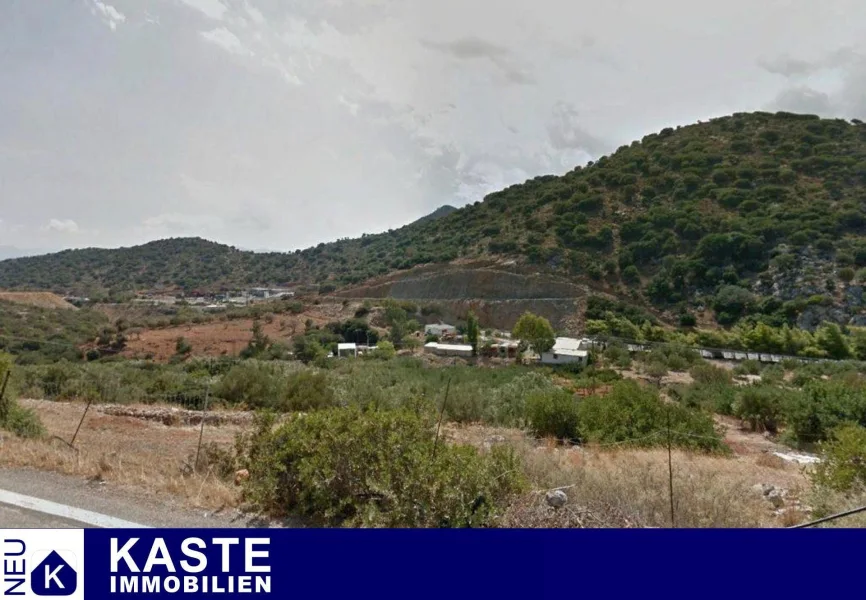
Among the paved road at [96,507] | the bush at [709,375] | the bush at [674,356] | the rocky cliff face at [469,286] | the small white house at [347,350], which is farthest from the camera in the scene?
the rocky cliff face at [469,286]

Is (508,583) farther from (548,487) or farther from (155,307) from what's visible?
(155,307)

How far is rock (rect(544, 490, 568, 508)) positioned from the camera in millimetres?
4453

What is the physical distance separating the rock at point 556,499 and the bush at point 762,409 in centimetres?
1509

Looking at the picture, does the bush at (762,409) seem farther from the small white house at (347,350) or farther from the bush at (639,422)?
the small white house at (347,350)

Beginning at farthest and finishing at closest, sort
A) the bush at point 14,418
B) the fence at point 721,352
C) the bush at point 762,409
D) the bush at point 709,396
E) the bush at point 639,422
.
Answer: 1. the fence at point 721,352
2. the bush at point 709,396
3. the bush at point 762,409
4. the bush at point 639,422
5. the bush at point 14,418

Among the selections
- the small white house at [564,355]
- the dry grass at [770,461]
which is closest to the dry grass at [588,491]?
the dry grass at [770,461]

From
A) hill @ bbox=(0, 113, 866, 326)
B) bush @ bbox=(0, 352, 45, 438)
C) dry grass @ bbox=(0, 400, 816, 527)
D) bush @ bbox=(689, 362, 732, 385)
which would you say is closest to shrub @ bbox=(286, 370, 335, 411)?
bush @ bbox=(0, 352, 45, 438)

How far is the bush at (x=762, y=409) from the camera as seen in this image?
52.5 feet

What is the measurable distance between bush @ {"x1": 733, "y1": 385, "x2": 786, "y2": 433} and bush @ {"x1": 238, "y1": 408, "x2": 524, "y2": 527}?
50.0 ft

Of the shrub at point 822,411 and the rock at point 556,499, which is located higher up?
the rock at point 556,499

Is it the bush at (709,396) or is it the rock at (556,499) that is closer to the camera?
the rock at (556,499)

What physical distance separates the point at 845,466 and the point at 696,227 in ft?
166

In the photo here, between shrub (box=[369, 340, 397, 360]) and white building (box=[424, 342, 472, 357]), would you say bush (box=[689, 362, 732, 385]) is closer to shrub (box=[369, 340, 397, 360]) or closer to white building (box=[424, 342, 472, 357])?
white building (box=[424, 342, 472, 357])

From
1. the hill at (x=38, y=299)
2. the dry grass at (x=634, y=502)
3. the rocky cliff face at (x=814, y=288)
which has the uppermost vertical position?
the hill at (x=38, y=299)
